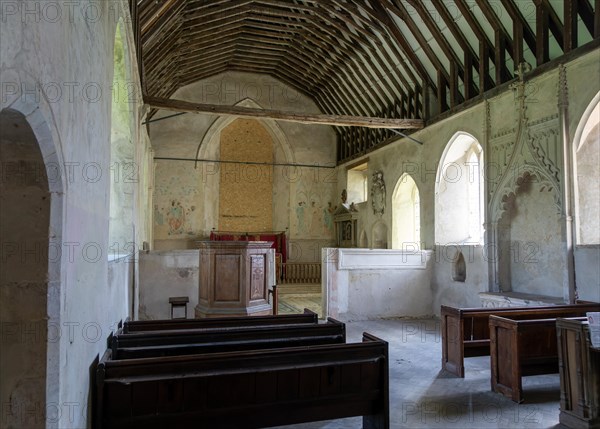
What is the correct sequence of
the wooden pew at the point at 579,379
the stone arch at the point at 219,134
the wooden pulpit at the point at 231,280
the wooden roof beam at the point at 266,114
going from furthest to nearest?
1. the stone arch at the point at 219,134
2. the wooden roof beam at the point at 266,114
3. the wooden pulpit at the point at 231,280
4. the wooden pew at the point at 579,379

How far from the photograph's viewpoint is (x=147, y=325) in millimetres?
3869

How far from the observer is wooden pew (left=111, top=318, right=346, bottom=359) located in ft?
9.90

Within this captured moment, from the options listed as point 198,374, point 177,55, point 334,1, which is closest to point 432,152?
point 334,1

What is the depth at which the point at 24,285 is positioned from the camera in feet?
5.68

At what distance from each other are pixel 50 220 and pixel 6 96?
2.30 ft

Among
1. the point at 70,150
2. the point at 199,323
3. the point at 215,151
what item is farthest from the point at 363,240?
the point at 70,150

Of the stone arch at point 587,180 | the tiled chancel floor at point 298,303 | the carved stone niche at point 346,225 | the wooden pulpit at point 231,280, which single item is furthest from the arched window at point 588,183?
the carved stone niche at point 346,225

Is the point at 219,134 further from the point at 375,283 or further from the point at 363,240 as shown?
the point at 375,283

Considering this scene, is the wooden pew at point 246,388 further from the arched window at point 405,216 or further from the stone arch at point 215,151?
the stone arch at point 215,151

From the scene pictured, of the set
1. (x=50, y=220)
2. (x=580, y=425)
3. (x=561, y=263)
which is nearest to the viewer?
(x=50, y=220)

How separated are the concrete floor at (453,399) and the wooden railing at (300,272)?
7486 mm

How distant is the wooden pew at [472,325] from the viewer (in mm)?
4531

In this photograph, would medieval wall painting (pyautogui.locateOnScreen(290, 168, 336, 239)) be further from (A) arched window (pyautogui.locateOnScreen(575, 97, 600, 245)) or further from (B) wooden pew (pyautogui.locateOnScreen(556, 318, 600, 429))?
(B) wooden pew (pyautogui.locateOnScreen(556, 318, 600, 429))

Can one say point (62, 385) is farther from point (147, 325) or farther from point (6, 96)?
point (147, 325)
